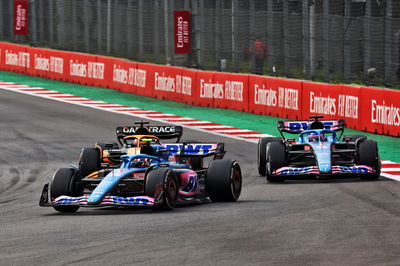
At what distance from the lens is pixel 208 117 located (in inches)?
1196

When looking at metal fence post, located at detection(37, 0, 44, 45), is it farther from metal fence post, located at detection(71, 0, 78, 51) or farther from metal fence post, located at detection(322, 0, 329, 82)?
metal fence post, located at detection(322, 0, 329, 82)

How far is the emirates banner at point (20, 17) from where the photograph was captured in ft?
148

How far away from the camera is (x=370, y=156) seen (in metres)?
18.1

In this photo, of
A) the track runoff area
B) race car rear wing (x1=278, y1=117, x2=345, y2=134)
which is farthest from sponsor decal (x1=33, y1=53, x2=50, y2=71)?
race car rear wing (x1=278, y1=117, x2=345, y2=134)

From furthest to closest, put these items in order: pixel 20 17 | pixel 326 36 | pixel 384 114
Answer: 1. pixel 20 17
2. pixel 326 36
3. pixel 384 114

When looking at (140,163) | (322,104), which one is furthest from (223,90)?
(140,163)

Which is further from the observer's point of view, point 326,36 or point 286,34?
point 286,34

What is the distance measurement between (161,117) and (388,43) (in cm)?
728

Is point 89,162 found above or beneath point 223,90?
beneath

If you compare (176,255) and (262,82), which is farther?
(262,82)

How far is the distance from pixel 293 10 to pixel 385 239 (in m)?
19.2

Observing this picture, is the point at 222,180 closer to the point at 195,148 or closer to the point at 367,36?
the point at 195,148

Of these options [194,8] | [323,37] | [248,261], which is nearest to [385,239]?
[248,261]

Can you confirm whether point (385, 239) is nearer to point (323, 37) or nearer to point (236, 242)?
point (236, 242)
